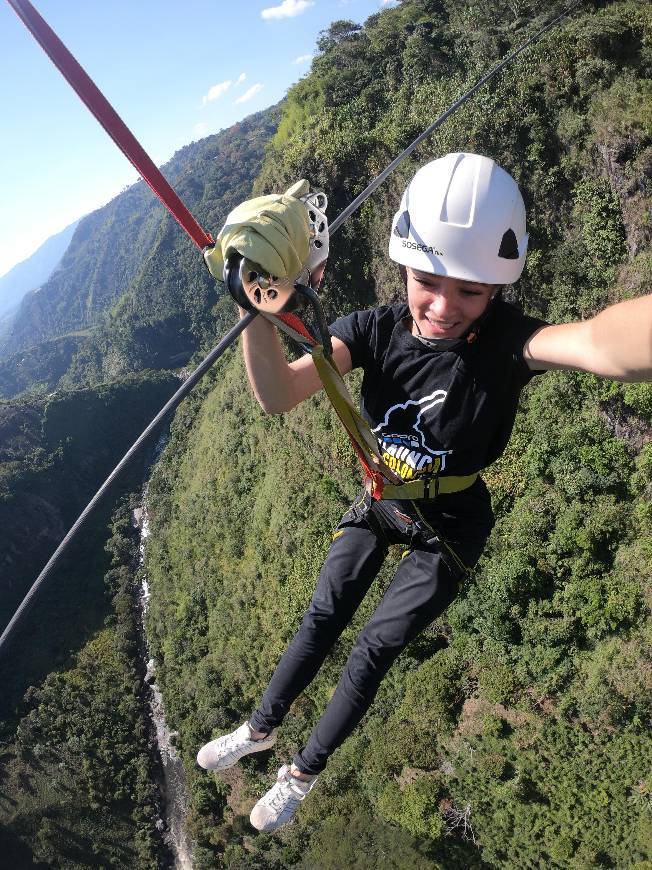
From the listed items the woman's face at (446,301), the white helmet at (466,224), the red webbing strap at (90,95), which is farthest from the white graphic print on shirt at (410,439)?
the red webbing strap at (90,95)

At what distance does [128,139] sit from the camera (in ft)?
6.72

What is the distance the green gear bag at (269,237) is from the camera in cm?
198

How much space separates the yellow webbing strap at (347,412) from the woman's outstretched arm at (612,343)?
101 cm

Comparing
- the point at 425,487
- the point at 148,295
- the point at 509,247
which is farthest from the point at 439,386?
the point at 148,295

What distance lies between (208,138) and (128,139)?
18249cm

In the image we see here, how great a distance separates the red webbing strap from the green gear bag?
357 millimetres

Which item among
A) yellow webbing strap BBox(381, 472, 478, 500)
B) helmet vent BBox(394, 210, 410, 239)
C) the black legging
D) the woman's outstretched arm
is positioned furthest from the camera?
the black legging

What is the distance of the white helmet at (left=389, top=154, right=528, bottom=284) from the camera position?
8.59ft

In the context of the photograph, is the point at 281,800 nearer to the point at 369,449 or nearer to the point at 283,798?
the point at 283,798

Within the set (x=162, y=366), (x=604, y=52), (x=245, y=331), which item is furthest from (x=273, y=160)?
(x=162, y=366)

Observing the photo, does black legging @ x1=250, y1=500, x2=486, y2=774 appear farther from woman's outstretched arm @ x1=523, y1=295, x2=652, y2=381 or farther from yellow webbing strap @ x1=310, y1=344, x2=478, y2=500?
woman's outstretched arm @ x1=523, y1=295, x2=652, y2=381

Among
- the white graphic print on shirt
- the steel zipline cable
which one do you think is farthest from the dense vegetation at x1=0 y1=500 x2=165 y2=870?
the steel zipline cable

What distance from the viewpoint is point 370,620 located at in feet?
11.3

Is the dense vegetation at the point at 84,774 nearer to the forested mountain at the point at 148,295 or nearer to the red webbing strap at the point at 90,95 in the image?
the red webbing strap at the point at 90,95
